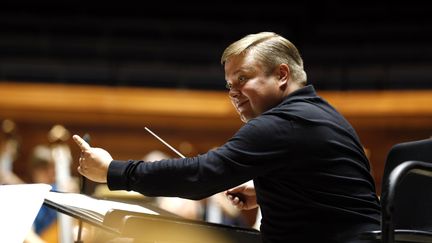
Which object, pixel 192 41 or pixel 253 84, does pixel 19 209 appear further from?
pixel 192 41

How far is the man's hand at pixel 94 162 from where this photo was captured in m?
1.13

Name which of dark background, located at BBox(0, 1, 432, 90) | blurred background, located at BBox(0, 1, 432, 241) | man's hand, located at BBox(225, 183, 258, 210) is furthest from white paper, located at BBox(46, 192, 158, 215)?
dark background, located at BBox(0, 1, 432, 90)

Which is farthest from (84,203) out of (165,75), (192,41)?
(192,41)

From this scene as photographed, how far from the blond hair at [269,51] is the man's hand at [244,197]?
296mm

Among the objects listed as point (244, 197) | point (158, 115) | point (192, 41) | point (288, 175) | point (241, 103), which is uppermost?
point (192, 41)

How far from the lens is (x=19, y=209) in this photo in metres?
1.08

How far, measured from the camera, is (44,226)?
8.70ft

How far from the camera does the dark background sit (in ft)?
16.4

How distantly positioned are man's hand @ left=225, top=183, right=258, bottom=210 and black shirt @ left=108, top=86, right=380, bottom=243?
0.25m

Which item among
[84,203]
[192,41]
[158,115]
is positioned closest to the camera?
[84,203]

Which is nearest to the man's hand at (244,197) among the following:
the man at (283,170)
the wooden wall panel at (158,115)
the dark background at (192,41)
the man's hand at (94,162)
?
the man at (283,170)

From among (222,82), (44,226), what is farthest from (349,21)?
(44,226)

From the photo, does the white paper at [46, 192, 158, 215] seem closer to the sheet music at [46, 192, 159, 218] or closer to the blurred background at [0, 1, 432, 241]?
the sheet music at [46, 192, 159, 218]

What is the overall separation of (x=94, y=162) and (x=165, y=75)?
4.03 meters
